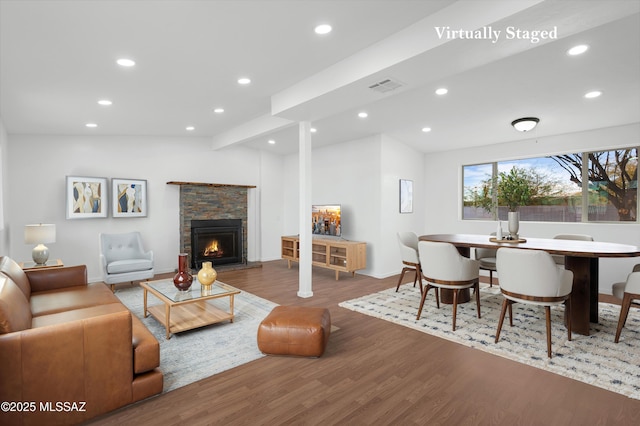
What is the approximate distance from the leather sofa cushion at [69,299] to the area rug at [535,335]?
2.77 m

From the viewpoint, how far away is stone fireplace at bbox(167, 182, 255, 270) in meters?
6.95

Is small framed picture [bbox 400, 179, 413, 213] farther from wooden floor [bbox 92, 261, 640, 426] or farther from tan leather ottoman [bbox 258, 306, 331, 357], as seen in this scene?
tan leather ottoman [bbox 258, 306, 331, 357]

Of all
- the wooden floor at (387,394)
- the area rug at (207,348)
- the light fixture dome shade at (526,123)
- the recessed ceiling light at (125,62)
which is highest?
the recessed ceiling light at (125,62)

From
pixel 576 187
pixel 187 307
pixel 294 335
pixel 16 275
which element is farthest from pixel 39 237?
pixel 576 187

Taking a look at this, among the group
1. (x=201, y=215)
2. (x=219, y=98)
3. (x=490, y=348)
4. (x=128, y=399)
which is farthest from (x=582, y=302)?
(x=201, y=215)

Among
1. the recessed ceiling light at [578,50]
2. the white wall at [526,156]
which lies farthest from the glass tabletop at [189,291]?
the white wall at [526,156]

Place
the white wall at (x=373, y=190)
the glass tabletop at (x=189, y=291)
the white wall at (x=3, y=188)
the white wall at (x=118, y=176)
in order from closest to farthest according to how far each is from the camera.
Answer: the glass tabletop at (x=189, y=291) → the white wall at (x=3, y=188) → the white wall at (x=118, y=176) → the white wall at (x=373, y=190)

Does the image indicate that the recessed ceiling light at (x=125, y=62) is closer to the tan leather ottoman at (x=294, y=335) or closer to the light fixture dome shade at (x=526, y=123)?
the tan leather ottoman at (x=294, y=335)

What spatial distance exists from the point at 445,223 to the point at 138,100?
5.91m

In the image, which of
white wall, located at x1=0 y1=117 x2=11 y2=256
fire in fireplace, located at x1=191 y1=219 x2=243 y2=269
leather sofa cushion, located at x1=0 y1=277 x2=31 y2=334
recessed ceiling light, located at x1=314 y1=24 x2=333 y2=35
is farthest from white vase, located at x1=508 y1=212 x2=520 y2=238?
white wall, located at x1=0 y1=117 x2=11 y2=256

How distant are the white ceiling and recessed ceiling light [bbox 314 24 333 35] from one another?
0.07 metres

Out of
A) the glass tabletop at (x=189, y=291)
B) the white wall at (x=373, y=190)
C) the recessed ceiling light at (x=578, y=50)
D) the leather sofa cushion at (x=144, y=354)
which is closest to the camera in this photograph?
the leather sofa cushion at (x=144, y=354)

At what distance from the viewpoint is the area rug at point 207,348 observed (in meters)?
2.72

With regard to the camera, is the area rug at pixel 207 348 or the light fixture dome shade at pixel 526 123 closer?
the area rug at pixel 207 348
